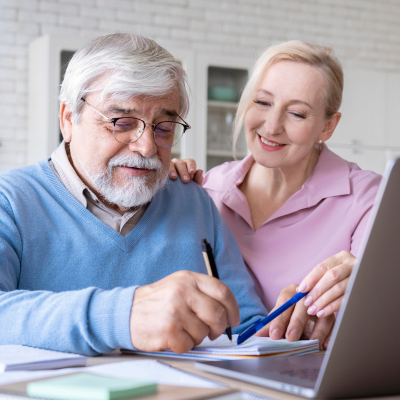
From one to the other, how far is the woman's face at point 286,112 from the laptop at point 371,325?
4.21ft

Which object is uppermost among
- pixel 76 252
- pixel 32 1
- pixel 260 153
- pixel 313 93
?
pixel 32 1

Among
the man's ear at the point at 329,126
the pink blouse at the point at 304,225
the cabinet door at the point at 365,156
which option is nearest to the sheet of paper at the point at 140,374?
the pink blouse at the point at 304,225

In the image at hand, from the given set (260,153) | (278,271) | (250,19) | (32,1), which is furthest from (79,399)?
(250,19)

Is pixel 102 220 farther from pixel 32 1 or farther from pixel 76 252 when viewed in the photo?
pixel 32 1

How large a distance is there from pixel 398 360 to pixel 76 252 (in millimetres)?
873

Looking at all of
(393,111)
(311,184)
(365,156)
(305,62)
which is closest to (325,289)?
(311,184)

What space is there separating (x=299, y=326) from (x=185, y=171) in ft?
2.46

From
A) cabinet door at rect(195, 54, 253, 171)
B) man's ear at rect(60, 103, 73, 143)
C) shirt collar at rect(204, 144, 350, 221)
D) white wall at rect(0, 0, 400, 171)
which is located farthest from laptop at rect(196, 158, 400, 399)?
cabinet door at rect(195, 54, 253, 171)

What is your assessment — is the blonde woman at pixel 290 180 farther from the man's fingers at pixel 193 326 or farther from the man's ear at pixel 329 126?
the man's fingers at pixel 193 326

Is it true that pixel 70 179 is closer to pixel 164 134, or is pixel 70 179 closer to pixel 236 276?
pixel 164 134

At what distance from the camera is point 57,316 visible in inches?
36.0

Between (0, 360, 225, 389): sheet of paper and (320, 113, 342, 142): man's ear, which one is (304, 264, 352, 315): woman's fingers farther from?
(320, 113, 342, 142): man's ear

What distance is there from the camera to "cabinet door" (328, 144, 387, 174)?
182 inches

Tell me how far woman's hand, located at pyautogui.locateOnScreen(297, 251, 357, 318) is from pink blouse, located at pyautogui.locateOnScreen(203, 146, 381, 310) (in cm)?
57
